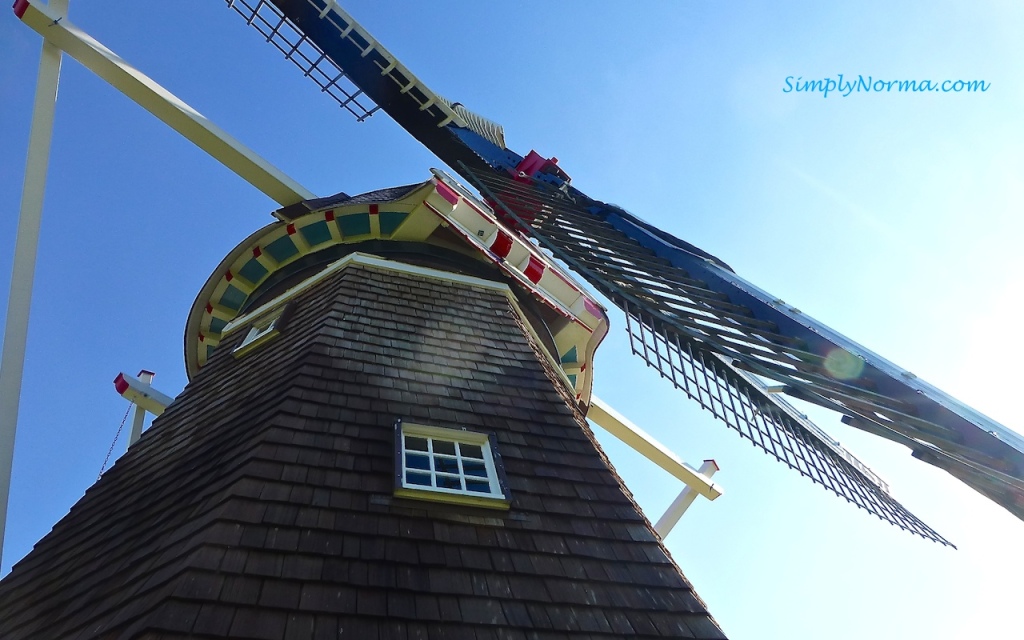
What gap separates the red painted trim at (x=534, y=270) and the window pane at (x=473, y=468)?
9.98 feet

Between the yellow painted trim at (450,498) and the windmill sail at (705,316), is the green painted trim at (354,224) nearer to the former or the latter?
the windmill sail at (705,316)

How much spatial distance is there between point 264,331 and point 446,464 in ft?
7.46

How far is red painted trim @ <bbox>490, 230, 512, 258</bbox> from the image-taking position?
700 centimetres

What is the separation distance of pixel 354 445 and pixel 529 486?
36.6 inches

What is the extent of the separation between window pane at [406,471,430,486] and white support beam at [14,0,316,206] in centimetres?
425

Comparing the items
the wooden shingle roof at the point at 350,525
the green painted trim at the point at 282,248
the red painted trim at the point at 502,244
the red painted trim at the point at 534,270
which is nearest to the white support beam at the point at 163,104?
the green painted trim at the point at 282,248

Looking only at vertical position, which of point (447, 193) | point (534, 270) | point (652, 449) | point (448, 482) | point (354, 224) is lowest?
point (652, 449)

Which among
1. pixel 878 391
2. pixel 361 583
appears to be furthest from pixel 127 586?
pixel 878 391

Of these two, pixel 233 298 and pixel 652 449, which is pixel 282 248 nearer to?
pixel 233 298

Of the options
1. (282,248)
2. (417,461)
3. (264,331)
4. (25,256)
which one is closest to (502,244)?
(282,248)

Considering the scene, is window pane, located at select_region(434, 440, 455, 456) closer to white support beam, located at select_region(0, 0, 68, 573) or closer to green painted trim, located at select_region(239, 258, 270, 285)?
white support beam, located at select_region(0, 0, 68, 573)

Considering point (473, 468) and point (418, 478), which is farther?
point (473, 468)

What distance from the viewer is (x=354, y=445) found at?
4.06 metres

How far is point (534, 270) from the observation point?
7191 mm
